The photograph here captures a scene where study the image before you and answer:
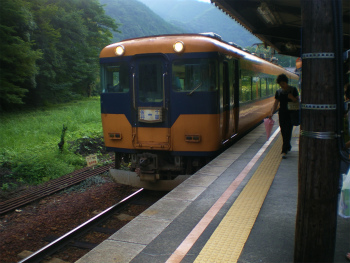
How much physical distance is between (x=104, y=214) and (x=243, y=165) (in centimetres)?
263

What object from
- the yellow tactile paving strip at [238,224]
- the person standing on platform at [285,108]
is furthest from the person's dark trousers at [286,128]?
the yellow tactile paving strip at [238,224]

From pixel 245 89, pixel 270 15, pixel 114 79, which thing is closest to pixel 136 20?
pixel 245 89

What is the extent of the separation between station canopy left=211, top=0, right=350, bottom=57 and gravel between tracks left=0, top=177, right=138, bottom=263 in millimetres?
4705

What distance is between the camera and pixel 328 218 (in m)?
2.79

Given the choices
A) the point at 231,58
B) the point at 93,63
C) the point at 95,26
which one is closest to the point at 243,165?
the point at 231,58

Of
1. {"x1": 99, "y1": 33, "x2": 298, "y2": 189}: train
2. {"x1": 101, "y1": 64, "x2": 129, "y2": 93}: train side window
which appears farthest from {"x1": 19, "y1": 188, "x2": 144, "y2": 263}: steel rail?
{"x1": 101, "y1": 64, "x2": 129, "y2": 93}: train side window

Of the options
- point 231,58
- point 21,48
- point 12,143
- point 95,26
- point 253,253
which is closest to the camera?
point 253,253

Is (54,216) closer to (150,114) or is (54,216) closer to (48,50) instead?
(150,114)

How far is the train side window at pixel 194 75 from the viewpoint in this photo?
6.58 meters

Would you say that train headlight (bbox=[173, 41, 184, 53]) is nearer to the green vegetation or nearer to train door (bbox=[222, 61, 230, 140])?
train door (bbox=[222, 61, 230, 140])

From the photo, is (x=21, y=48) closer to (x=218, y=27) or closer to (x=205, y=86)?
(x=205, y=86)

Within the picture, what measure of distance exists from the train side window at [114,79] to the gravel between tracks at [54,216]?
2215 mm

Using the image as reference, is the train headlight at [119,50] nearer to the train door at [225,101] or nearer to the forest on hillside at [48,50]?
the train door at [225,101]

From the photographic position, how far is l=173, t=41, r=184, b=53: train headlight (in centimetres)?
655
